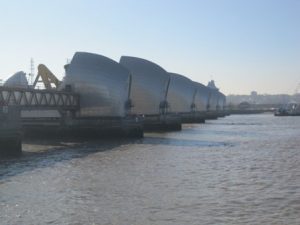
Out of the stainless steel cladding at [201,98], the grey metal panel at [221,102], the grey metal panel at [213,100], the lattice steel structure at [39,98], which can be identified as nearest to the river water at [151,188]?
the lattice steel structure at [39,98]

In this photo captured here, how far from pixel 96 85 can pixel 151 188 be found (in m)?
48.6

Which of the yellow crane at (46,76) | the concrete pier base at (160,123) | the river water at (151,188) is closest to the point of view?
the river water at (151,188)

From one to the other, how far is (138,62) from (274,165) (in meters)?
58.7

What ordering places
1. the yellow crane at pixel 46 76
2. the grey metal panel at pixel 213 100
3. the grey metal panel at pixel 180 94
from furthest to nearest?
the grey metal panel at pixel 213 100
the grey metal panel at pixel 180 94
the yellow crane at pixel 46 76

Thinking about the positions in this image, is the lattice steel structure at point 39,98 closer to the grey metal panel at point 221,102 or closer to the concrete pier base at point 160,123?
the concrete pier base at point 160,123

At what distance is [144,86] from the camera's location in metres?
86.8

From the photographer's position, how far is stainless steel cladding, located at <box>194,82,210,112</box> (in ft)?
465

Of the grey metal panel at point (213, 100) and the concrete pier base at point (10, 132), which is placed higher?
the grey metal panel at point (213, 100)

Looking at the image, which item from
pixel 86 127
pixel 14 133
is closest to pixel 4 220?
pixel 14 133

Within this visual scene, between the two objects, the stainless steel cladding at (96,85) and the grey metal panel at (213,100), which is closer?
the stainless steel cladding at (96,85)

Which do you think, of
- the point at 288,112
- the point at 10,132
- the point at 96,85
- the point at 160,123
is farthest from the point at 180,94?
the point at 10,132

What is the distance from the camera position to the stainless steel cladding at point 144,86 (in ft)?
282

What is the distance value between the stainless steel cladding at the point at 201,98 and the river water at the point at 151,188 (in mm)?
105265

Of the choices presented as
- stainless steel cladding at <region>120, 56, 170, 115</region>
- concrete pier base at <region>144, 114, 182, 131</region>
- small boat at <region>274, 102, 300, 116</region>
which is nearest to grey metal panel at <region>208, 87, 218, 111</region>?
small boat at <region>274, 102, 300, 116</region>
